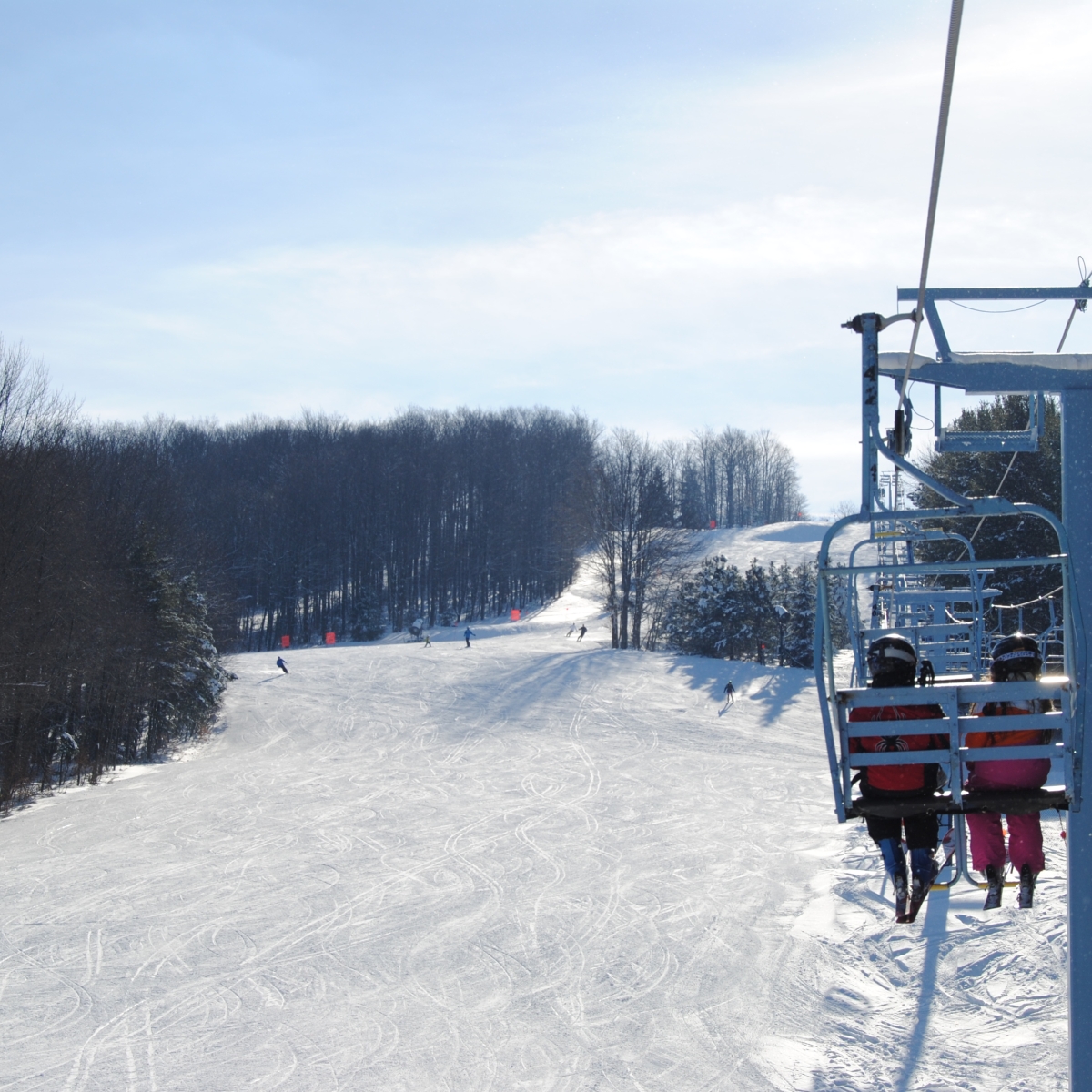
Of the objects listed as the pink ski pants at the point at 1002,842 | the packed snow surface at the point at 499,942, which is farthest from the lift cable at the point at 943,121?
the packed snow surface at the point at 499,942

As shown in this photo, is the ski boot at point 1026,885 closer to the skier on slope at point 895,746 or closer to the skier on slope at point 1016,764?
the skier on slope at point 1016,764

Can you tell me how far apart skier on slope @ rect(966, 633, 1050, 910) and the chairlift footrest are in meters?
0.09

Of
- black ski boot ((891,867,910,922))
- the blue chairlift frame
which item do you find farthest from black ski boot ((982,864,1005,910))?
the blue chairlift frame

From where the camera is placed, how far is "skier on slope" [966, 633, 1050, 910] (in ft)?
16.1

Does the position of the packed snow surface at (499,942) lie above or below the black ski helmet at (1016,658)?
below

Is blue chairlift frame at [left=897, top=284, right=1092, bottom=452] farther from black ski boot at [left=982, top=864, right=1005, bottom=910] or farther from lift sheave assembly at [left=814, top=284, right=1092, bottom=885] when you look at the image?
black ski boot at [left=982, top=864, right=1005, bottom=910]

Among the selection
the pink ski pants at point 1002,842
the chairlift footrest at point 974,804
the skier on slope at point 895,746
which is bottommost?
the pink ski pants at point 1002,842

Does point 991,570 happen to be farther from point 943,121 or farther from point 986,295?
point 943,121

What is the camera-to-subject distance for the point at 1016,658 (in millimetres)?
4922

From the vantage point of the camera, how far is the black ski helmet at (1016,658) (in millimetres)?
4898

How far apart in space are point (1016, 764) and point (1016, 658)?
0.57 meters

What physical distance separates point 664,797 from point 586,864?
520 centimetres

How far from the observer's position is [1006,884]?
564 cm

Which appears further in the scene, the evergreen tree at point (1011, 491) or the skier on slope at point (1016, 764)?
the evergreen tree at point (1011, 491)
